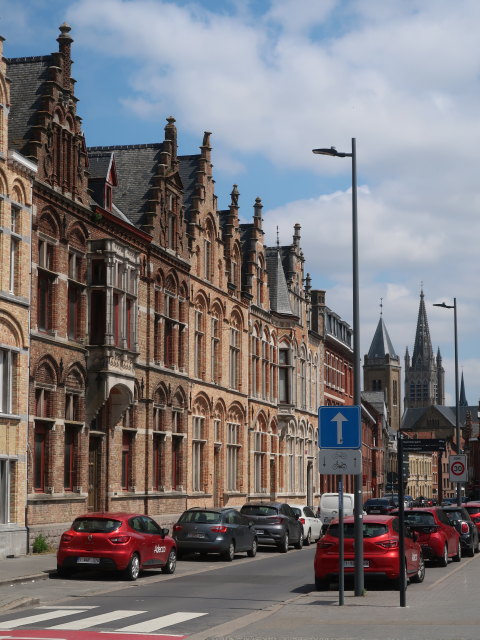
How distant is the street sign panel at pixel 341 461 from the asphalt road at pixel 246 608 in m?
2.15

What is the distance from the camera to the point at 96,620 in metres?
16.6

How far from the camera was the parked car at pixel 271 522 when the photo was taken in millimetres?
36250

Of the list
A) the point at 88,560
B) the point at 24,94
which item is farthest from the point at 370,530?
the point at 24,94

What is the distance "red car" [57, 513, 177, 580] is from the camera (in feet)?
77.8

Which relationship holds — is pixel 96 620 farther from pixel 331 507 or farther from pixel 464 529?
pixel 331 507

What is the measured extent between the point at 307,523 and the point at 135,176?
1399cm

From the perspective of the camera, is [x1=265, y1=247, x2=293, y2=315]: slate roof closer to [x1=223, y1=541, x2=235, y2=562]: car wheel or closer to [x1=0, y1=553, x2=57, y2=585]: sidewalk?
[x1=223, y1=541, x2=235, y2=562]: car wheel

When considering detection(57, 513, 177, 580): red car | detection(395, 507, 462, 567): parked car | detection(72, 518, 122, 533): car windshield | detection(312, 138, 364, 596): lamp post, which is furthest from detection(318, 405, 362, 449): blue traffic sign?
detection(395, 507, 462, 567): parked car

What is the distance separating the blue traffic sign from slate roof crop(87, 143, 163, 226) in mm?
22369

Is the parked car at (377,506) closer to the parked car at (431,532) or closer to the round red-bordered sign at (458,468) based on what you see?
the round red-bordered sign at (458,468)

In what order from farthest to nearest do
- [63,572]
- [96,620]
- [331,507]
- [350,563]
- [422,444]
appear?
[331,507] < [422,444] < [63,572] < [350,563] < [96,620]

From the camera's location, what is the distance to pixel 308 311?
6525cm

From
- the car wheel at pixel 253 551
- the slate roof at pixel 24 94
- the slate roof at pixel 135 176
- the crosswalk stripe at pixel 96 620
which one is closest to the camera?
the crosswalk stripe at pixel 96 620

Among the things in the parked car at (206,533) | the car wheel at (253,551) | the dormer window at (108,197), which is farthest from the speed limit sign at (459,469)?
the dormer window at (108,197)
